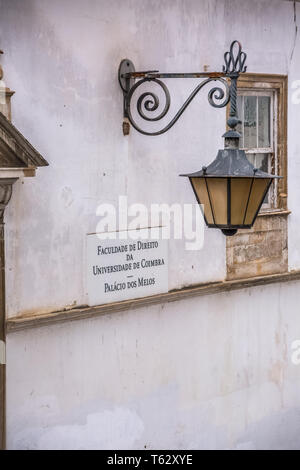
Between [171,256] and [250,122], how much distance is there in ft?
6.27

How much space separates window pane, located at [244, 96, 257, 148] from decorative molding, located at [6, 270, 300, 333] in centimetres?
150

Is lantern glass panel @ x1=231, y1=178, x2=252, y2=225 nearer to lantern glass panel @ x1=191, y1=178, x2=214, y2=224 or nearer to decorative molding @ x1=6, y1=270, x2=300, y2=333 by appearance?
lantern glass panel @ x1=191, y1=178, x2=214, y2=224

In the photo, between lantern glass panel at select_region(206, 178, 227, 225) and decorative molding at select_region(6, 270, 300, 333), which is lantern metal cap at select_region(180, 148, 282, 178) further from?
decorative molding at select_region(6, 270, 300, 333)

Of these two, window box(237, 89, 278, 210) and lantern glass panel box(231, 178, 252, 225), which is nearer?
lantern glass panel box(231, 178, 252, 225)

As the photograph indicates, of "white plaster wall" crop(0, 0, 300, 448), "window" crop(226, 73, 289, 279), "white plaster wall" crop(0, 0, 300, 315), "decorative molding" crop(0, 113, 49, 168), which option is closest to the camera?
"decorative molding" crop(0, 113, 49, 168)

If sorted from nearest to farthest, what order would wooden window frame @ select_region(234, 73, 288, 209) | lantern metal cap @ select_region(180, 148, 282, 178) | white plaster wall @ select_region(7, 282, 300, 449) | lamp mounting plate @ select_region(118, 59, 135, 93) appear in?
1. lantern metal cap @ select_region(180, 148, 282, 178)
2. white plaster wall @ select_region(7, 282, 300, 449)
3. lamp mounting plate @ select_region(118, 59, 135, 93)
4. wooden window frame @ select_region(234, 73, 288, 209)

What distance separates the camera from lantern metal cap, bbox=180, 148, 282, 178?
7039mm

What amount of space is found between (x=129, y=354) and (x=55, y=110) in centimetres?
251

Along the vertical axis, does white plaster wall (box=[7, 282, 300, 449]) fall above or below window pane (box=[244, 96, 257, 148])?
below

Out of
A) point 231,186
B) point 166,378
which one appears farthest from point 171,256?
point 231,186

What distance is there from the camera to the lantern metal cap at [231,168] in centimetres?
704

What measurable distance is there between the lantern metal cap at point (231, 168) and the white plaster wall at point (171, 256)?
154 centimetres

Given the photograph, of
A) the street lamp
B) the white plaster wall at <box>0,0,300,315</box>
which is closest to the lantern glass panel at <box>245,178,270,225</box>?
the street lamp

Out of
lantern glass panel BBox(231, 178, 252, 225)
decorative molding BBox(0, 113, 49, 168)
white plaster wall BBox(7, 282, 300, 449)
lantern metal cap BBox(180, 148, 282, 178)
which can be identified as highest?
decorative molding BBox(0, 113, 49, 168)
